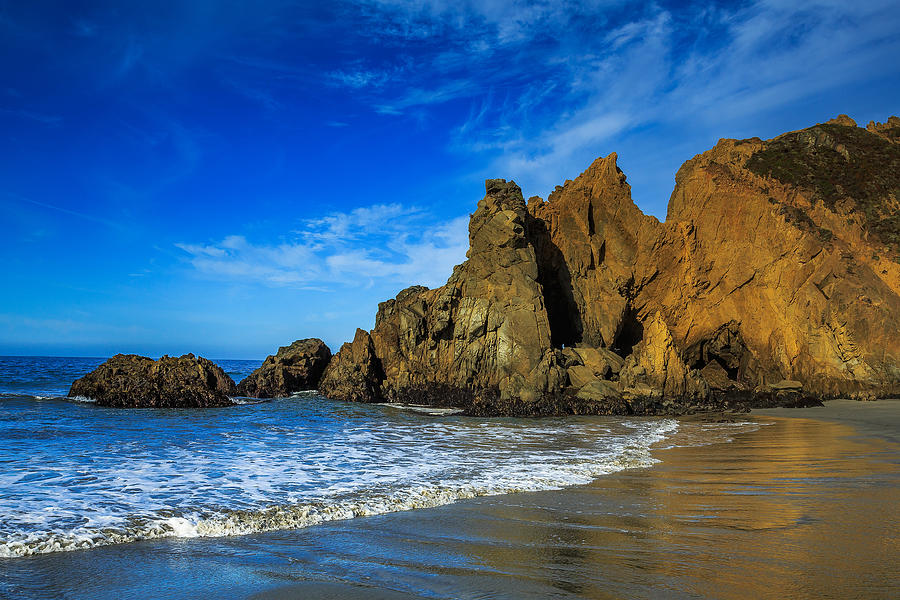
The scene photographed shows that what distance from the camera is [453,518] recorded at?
694 cm

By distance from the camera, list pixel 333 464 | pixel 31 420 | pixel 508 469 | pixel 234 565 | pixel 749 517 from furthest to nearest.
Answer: pixel 31 420 → pixel 333 464 → pixel 508 469 → pixel 749 517 → pixel 234 565

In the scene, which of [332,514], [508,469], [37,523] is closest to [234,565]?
[332,514]

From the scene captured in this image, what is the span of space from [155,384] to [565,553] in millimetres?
25153

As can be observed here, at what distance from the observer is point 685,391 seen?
25.2 meters

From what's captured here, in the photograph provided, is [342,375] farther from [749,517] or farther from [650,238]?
[749,517]

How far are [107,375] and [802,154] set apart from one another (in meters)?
38.4

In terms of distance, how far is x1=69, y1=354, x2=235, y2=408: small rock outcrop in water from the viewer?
25.1 m

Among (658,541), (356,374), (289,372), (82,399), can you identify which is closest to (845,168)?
(356,374)

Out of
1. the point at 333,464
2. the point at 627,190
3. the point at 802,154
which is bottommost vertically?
the point at 333,464

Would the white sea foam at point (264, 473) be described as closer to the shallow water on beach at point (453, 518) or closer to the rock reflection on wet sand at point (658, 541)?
the shallow water on beach at point (453, 518)

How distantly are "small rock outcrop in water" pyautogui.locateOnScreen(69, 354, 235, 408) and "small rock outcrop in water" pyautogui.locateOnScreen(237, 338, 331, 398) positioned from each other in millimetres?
3900

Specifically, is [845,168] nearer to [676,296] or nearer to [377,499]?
[676,296]

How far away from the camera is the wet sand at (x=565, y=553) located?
4344mm

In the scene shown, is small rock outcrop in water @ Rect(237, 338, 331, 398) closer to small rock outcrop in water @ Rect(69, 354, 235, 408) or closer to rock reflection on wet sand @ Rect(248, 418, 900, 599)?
small rock outcrop in water @ Rect(69, 354, 235, 408)
